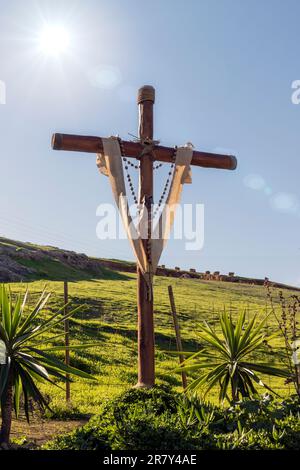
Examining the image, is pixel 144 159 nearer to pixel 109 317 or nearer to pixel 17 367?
pixel 17 367

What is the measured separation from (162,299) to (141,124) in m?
29.1

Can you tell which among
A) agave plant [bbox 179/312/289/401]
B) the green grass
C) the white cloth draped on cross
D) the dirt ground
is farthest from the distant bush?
the white cloth draped on cross

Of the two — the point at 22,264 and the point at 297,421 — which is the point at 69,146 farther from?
the point at 22,264

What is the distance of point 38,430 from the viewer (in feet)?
27.0

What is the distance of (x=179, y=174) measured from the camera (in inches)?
350

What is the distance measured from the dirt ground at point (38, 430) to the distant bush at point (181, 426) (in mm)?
2200

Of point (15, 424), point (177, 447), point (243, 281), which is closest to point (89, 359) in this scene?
point (15, 424)

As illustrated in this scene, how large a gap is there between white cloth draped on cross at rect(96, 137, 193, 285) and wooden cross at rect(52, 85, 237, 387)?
6.1 inches

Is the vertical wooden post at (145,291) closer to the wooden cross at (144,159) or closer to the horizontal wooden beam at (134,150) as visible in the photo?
the wooden cross at (144,159)

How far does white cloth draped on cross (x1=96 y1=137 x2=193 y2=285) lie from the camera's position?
823cm

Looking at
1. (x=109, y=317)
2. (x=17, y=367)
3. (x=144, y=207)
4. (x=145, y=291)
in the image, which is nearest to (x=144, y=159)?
(x=144, y=207)

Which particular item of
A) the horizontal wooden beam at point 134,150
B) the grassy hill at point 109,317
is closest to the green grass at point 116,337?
the grassy hill at point 109,317

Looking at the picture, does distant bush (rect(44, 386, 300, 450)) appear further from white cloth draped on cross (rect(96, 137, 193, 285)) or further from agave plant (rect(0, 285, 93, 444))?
white cloth draped on cross (rect(96, 137, 193, 285))

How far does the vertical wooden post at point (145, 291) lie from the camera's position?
7.85 m
